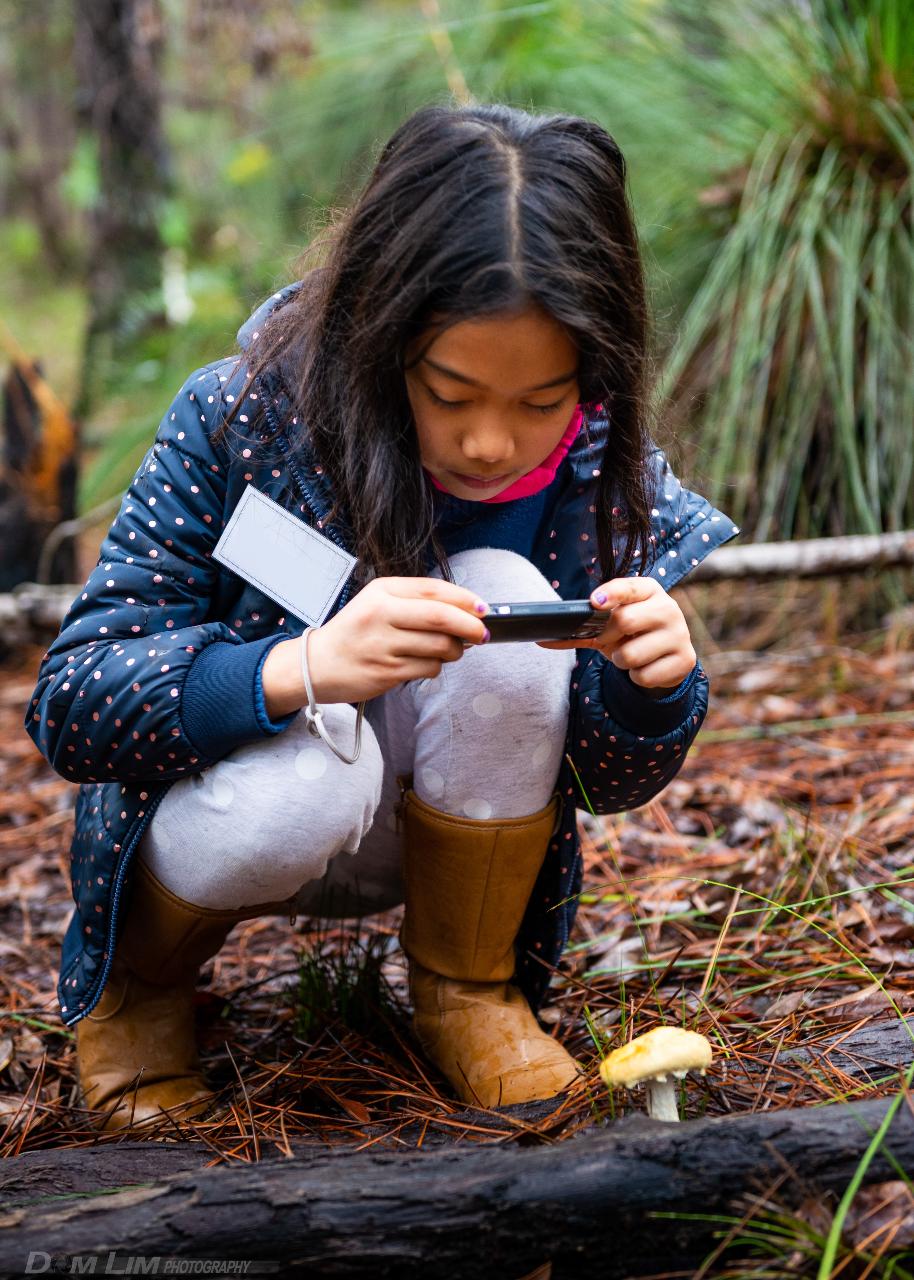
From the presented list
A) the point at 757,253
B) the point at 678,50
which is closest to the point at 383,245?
the point at 757,253

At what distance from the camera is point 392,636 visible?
3.68ft

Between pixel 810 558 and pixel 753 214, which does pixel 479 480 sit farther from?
pixel 753 214

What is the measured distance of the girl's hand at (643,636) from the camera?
1.18 metres

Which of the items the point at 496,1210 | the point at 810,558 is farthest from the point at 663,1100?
the point at 810,558

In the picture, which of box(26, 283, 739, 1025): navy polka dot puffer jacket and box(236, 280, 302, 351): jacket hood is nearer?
box(26, 283, 739, 1025): navy polka dot puffer jacket

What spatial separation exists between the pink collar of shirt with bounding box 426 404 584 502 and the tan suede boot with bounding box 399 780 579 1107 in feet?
1.11

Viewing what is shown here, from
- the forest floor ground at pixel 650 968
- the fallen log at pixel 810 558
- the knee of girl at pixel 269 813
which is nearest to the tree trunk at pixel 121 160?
the fallen log at pixel 810 558

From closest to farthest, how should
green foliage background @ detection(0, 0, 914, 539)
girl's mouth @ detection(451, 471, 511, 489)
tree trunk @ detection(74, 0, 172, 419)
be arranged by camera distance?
girl's mouth @ detection(451, 471, 511, 489) → green foliage background @ detection(0, 0, 914, 539) → tree trunk @ detection(74, 0, 172, 419)

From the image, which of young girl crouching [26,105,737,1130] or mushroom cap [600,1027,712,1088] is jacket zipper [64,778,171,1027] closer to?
young girl crouching [26,105,737,1130]

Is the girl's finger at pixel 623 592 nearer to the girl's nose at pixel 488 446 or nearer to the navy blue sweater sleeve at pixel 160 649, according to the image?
the girl's nose at pixel 488 446

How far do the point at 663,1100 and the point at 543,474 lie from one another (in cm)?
65

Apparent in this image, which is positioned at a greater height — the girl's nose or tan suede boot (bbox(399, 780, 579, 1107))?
the girl's nose

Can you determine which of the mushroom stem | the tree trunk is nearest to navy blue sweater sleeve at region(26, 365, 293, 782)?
the mushroom stem

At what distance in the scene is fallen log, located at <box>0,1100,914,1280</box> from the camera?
0.87m
